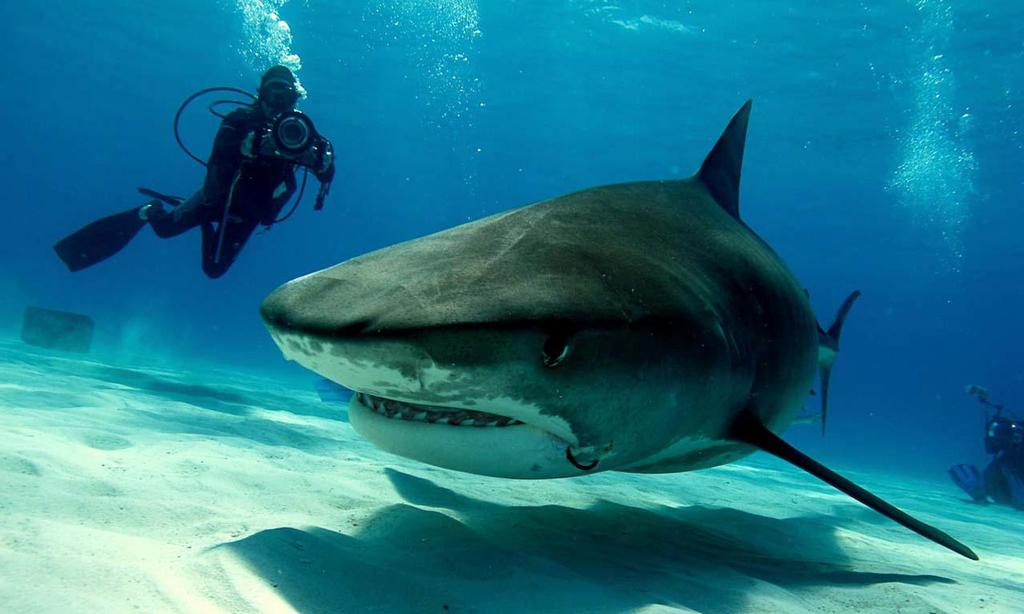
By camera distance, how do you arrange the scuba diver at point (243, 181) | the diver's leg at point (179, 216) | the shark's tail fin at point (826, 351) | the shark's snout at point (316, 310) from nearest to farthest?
the shark's snout at point (316, 310) < the shark's tail fin at point (826, 351) < the scuba diver at point (243, 181) < the diver's leg at point (179, 216)

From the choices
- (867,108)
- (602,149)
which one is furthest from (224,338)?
(867,108)

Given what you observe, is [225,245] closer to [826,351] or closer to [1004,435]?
[826,351]

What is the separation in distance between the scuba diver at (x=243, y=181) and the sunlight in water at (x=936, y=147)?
68.2 ft

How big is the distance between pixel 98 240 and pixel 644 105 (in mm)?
27676

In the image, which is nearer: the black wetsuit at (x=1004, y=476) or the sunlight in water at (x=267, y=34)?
the black wetsuit at (x=1004, y=476)

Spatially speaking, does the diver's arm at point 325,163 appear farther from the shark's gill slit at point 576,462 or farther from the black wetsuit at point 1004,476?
the black wetsuit at point 1004,476

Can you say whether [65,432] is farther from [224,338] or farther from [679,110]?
[224,338]

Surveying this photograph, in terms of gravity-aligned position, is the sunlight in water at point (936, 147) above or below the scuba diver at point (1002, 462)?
above

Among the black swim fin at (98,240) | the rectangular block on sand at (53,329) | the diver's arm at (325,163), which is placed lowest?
the rectangular block on sand at (53,329)

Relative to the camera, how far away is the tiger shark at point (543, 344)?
1.55 m

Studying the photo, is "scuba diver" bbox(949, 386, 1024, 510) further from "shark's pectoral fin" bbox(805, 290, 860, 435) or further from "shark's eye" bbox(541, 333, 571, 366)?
"shark's eye" bbox(541, 333, 571, 366)

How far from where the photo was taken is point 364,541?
2.26m

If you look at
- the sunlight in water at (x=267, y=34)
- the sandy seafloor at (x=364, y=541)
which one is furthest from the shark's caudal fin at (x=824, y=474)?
the sunlight in water at (x=267, y=34)

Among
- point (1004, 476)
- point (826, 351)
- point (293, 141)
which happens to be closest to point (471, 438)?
point (826, 351)
